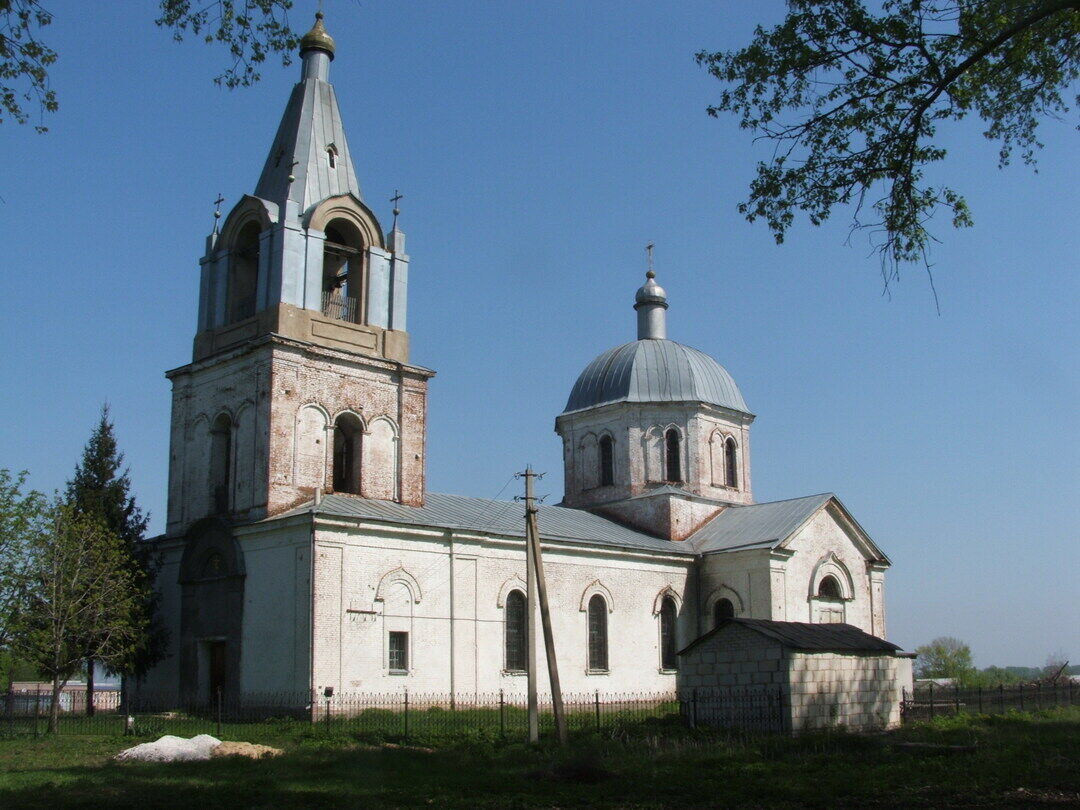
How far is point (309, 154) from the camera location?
85.5 ft

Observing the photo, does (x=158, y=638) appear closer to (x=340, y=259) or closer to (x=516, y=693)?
(x=516, y=693)

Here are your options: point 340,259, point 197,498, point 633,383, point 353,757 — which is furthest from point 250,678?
point 633,383

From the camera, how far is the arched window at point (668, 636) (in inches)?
1124

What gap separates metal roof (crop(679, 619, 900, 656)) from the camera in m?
20.5

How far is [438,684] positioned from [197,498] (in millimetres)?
7039

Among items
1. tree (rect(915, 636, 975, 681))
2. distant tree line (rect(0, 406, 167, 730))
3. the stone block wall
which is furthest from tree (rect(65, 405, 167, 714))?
tree (rect(915, 636, 975, 681))

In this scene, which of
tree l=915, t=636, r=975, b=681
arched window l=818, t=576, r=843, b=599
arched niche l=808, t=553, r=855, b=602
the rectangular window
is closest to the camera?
the rectangular window

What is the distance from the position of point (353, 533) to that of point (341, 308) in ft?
20.1

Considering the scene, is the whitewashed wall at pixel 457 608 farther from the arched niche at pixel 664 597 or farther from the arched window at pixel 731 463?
the arched window at pixel 731 463

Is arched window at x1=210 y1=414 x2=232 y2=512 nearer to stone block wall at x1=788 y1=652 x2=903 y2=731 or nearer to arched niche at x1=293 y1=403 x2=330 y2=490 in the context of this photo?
arched niche at x1=293 y1=403 x2=330 y2=490

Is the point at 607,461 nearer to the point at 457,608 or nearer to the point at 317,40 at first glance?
the point at 457,608

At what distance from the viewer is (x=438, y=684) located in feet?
75.6

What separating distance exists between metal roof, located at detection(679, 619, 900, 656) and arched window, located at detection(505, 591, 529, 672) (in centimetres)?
446

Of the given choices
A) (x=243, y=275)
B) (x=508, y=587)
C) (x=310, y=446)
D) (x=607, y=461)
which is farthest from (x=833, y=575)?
(x=243, y=275)
